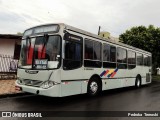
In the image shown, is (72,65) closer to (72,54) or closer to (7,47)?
(72,54)

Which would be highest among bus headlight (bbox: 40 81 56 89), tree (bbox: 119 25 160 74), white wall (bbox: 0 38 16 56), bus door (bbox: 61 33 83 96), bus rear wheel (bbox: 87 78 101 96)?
tree (bbox: 119 25 160 74)

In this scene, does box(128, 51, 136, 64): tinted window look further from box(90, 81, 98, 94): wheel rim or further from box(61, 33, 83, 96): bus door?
box(61, 33, 83, 96): bus door

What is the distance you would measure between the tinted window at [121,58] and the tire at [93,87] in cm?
228

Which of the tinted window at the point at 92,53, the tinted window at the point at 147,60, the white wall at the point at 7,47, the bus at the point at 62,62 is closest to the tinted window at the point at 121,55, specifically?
the bus at the point at 62,62

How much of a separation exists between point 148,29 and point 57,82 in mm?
20729

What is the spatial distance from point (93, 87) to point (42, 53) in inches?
116

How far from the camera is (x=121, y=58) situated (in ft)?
35.3

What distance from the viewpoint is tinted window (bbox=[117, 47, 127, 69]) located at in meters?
10.5

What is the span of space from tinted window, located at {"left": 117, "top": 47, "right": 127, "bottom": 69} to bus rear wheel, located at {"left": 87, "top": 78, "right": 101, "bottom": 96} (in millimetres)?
2315

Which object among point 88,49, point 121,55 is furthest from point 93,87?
point 121,55

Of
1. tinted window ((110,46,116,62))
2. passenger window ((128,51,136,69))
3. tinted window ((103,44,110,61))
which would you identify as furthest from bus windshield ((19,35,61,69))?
passenger window ((128,51,136,69))

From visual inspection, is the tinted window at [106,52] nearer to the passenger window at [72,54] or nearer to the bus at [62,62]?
the bus at [62,62]

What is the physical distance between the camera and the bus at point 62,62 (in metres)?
6.54

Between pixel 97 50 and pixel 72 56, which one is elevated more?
pixel 97 50
